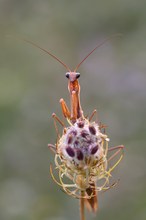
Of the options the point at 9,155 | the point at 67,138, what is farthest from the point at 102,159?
the point at 9,155

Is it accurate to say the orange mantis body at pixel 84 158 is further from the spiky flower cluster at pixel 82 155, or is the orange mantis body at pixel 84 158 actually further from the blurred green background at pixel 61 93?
the blurred green background at pixel 61 93

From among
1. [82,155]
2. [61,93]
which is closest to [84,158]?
[82,155]

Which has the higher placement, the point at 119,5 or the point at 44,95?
the point at 119,5

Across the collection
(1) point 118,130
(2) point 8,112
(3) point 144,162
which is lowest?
(3) point 144,162

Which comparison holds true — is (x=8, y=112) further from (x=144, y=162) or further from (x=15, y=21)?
(x=15, y=21)

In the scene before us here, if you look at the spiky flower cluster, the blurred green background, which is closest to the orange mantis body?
the spiky flower cluster

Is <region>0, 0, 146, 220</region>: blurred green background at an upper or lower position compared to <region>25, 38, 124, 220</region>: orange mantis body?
upper

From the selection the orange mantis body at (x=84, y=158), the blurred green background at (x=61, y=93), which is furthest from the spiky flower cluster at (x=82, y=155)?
the blurred green background at (x=61, y=93)

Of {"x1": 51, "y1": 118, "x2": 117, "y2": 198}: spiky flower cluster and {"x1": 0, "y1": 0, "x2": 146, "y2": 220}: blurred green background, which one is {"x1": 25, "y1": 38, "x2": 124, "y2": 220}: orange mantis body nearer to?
{"x1": 51, "y1": 118, "x2": 117, "y2": 198}: spiky flower cluster
